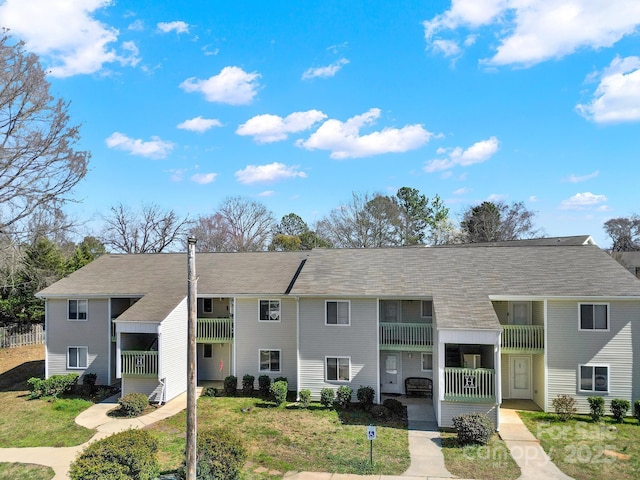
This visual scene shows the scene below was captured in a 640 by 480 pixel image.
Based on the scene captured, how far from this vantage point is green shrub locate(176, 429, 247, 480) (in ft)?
38.6

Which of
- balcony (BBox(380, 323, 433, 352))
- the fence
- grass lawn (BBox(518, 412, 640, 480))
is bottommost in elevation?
grass lawn (BBox(518, 412, 640, 480))

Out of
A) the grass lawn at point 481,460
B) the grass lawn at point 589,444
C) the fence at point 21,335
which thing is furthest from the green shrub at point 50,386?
the grass lawn at point 589,444

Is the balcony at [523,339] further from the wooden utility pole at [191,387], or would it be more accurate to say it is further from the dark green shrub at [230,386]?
the wooden utility pole at [191,387]

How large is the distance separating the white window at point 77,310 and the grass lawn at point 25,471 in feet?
32.9

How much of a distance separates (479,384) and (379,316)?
5.53m

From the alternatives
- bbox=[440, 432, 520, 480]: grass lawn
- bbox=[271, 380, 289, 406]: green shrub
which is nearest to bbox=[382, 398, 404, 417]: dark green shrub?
bbox=[440, 432, 520, 480]: grass lawn

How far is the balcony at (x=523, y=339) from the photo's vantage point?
20.0 meters

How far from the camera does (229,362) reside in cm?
2461

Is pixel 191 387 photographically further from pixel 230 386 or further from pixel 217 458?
pixel 230 386

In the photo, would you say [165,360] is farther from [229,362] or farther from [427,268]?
[427,268]

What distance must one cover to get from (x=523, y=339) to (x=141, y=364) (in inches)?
678

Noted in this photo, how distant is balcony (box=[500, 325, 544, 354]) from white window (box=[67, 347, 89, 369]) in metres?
20.6

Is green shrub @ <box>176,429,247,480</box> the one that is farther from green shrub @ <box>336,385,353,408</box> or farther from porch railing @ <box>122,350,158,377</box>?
porch railing @ <box>122,350,158,377</box>

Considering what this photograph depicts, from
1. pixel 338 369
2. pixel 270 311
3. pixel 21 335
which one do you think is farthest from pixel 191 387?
pixel 21 335
